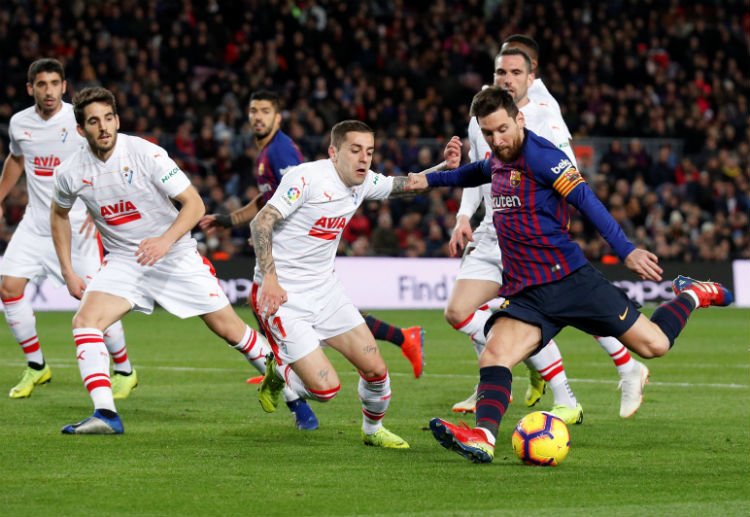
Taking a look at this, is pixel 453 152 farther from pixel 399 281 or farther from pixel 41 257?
pixel 399 281

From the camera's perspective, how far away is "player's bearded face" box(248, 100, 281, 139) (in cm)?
1016

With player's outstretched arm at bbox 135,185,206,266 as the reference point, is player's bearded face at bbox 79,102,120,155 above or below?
above

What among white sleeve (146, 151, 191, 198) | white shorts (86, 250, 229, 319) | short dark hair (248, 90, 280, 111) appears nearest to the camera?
white sleeve (146, 151, 191, 198)

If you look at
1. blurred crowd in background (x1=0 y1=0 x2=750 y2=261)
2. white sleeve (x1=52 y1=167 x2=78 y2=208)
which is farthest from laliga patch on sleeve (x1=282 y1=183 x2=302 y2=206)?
blurred crowd in background (x1=0 y1=0 x2=750 y2=261)

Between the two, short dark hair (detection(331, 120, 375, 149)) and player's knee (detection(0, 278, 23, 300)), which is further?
player's knee (detection(0, 278, 23, 300))

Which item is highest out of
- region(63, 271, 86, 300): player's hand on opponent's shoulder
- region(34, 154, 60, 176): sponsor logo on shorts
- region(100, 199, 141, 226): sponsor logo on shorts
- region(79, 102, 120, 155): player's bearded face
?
region(79, 102, 120, 155): player's bearded face

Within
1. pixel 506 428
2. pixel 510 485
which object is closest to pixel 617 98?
pixel 506 428

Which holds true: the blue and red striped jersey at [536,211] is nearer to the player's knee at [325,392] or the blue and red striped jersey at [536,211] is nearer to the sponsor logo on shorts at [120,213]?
the player's knee at [325,392]

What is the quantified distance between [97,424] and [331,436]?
4.79ft

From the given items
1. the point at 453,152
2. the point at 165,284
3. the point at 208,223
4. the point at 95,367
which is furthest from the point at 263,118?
the point at 95,367

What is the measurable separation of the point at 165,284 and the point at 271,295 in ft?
4.14

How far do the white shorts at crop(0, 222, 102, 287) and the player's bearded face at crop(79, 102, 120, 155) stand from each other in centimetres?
232

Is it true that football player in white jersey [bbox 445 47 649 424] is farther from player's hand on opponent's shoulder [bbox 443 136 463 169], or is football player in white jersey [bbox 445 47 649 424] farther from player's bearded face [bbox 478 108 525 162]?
player's bearded face [bbox 478 108 525 162]

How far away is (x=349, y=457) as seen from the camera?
6840 millimetres
